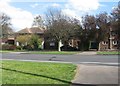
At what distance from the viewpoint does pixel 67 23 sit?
5859 centimetres

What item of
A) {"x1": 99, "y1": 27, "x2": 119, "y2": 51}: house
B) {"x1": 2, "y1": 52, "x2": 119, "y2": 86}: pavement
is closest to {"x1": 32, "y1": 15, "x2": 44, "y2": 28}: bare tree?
{"x1": 99, "y1": 27, "x2": 119, "y2": 51}: house

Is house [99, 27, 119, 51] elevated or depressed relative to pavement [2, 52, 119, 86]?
elevated

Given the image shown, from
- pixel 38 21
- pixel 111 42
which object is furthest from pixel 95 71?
pixel 38 21

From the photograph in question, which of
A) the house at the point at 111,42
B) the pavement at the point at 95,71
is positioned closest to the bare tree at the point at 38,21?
the house at the point at 111,42

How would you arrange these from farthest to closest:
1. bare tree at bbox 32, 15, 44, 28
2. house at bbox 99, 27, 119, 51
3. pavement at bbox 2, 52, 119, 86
Result: 1. bare tree at bbox 32, 15, 44, 28
2. house at bbox 99, 27, 119, 51
3. pavement at bbox 2, 52, 119, 86

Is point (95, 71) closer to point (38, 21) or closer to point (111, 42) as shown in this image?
point (111, 42)

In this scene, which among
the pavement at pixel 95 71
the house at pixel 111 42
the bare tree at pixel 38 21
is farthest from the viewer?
the bare tree at pixel 38 21

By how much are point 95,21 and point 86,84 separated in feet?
159

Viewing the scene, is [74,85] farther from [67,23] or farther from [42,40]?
[42,40]

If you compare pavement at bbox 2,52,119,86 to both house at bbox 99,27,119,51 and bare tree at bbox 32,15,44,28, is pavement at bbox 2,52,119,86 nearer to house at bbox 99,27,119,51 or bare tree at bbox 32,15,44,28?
house at bbox 99,27,119,51

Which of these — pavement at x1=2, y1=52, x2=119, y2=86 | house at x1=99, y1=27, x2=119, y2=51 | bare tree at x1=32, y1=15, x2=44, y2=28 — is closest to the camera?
pavement at x1=2, y1=52, x2=119, y2=86

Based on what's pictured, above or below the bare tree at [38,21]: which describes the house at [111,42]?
below

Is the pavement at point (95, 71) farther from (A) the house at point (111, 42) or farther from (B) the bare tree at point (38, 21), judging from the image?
(B) the bare tree at point (38, 21)

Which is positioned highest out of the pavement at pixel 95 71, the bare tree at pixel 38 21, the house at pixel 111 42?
the bare tree at pixel 38 21
